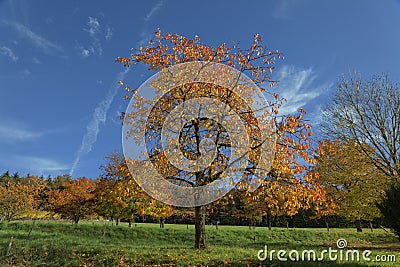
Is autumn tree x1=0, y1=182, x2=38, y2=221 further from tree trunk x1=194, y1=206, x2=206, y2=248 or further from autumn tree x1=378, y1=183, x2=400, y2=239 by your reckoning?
autumn tree x1=378, y1=183, x2=400, y2=239

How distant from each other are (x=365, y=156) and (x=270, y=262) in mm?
13085

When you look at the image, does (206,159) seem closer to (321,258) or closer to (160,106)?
(160,106)

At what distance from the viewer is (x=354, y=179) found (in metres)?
19.1

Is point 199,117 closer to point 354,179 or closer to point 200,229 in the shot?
point 200,229

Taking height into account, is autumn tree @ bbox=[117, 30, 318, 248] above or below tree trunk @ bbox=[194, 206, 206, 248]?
above

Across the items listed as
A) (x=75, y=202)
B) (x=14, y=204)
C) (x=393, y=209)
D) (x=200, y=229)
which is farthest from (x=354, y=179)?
(x=14, y=204)

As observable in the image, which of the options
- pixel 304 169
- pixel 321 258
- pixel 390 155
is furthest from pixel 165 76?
pixel 390 155

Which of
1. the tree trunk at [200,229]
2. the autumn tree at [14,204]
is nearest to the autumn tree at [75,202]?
the autumn tree at [14,204]

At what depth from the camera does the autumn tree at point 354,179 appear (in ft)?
58.1

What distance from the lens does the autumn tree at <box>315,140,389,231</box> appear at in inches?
697

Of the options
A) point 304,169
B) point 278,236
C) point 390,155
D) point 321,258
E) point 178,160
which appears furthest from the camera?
point 278,236

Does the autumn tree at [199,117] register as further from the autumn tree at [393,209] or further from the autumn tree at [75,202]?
the autumn tree at [75,202]

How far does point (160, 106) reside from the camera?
41.6 feet

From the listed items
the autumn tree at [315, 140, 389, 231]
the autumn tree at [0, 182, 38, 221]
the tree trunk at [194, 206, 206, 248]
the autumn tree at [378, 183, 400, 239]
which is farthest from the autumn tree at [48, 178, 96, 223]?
the autumn tree at [378, 183, 400, 239]
